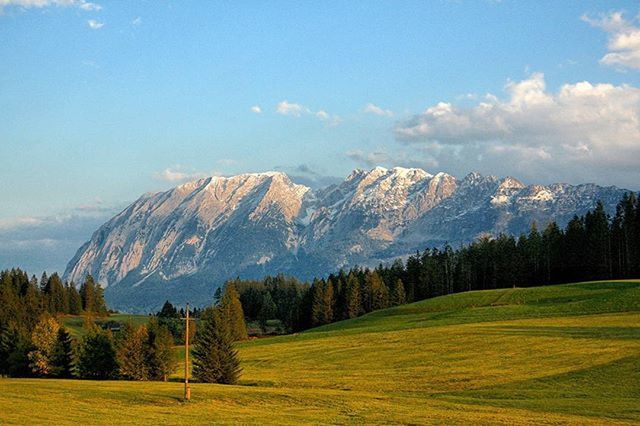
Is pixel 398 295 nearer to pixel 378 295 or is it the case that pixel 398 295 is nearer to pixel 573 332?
pixel 378 295

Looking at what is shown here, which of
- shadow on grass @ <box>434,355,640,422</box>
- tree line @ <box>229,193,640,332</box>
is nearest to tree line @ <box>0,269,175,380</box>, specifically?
shadow on grass @ <box>434,355,640,422</box>

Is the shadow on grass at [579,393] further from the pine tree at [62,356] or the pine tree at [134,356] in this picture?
the pine tree at [62,356]

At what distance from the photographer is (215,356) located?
81.6m

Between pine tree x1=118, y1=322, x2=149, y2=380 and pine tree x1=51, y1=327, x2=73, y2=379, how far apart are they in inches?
462

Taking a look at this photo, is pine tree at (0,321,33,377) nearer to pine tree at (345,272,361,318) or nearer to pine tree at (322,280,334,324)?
pine tree at (322,280,334,324)

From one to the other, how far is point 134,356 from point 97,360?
787 cm

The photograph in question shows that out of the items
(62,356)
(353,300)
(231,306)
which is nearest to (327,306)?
(353,300)

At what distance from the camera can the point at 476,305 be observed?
137375 mm

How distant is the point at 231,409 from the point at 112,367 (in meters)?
46.8

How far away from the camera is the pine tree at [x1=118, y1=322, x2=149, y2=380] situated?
295 ft

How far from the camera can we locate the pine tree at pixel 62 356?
321 ft

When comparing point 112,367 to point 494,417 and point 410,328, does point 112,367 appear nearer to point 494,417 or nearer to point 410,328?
point 410,328

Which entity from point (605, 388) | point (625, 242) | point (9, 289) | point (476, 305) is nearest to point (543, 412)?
point (605, 388)

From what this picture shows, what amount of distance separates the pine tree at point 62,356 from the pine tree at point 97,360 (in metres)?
3.44
